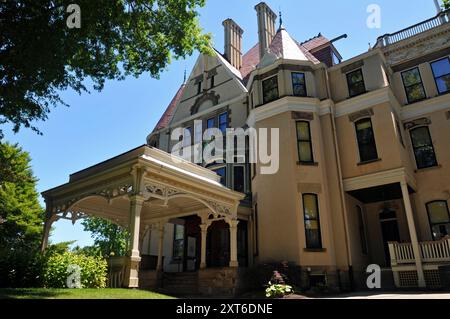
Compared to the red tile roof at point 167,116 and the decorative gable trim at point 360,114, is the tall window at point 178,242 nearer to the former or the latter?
the red tile roof at point 167,116

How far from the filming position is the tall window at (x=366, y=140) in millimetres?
15677

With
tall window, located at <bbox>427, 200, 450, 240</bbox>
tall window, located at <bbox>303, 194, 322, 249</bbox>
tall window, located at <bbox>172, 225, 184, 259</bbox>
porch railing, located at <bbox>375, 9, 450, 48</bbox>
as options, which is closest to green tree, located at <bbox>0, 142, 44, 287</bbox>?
tall window, located at <bbox>172, 225, 184, 259</bbox>

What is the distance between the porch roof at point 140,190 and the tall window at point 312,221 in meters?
3.17

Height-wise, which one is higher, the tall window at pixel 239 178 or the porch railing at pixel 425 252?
the tall window at pixel 239 178

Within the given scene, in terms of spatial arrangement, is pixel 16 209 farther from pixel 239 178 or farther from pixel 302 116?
pixel 302 116

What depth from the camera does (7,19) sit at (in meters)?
9.27

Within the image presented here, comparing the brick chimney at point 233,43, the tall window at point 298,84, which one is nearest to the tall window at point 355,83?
the tall window at point 298,84

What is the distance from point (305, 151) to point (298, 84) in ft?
12.4

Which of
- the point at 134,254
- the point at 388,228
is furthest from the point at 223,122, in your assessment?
the point at 134,254

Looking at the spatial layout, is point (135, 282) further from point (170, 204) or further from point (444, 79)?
point (444, 79)

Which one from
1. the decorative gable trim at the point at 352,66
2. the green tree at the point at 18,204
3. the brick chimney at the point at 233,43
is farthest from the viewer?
the green tree at the point at 18,204

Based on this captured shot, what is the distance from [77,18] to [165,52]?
4079mm

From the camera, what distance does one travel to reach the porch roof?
417 inches

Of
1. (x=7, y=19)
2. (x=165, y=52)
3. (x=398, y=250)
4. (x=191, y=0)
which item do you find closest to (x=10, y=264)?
(x=7, y=19)
